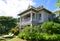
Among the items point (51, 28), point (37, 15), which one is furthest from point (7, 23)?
point (51, 28)

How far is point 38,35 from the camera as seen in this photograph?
1013 inches

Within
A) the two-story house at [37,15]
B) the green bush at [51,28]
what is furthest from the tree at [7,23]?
the green bush at [51,28]

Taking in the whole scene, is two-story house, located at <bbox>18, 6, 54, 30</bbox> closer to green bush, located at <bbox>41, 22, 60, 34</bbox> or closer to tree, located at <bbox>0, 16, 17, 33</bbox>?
green bush, located at <bbox>41, 22, 60, 34</bbox>

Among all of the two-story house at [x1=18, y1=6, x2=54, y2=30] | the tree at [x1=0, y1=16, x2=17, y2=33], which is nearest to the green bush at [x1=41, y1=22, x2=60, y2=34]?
the two-story house at [x1=18, y1=6, x2=54, y2=30]

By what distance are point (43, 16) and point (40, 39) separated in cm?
1007

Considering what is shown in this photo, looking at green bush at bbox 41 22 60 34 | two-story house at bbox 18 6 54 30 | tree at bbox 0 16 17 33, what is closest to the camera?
green bush at bbox 41 22 60 34

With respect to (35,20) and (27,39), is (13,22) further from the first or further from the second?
(27,39)

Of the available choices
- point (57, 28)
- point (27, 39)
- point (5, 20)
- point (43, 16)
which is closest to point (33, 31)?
point (27, 39)

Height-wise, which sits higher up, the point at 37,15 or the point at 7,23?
the point at 37,15

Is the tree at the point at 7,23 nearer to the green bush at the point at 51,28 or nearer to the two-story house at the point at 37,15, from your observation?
the two-story house at the point at 37,15

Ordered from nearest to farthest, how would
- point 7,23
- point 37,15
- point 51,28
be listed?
point 51,28 → point 37,15 → point 7,23

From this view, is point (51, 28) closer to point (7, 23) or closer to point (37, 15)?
point (37, 15)

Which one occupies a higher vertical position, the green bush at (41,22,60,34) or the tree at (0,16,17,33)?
the tree at (0,16,17,33)

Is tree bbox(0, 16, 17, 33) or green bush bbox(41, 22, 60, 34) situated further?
tree bbox(0, 16, 17, 33)
